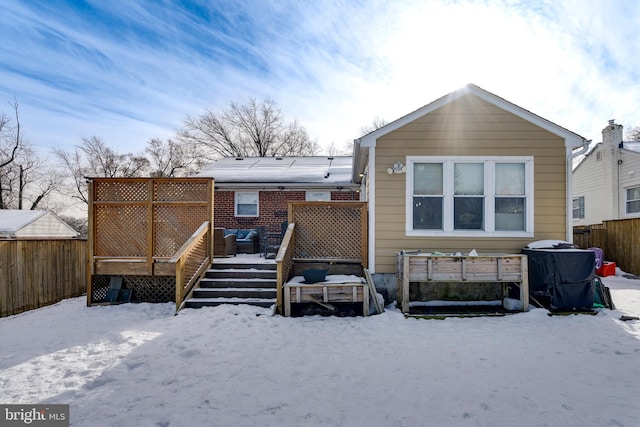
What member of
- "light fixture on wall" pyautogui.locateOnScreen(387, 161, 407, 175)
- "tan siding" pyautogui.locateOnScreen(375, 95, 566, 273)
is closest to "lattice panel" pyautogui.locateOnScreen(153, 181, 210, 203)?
"tan siding" pyautogui.locateOnScreen(375, 95, 566, 273)

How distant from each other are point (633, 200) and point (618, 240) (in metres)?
3.80

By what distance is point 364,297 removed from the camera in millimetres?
5469

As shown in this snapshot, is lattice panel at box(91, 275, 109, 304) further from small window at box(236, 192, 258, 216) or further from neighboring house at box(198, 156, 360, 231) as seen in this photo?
small window at box(236, 192, 258, 216)

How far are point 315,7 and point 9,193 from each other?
112 feet

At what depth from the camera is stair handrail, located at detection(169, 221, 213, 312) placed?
219 inches

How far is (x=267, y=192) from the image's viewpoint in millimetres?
12117

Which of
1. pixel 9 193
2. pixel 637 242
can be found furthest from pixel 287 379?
pixel 9 193

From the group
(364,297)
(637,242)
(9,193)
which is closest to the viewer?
(364,297)

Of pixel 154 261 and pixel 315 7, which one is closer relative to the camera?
pixel 154 261

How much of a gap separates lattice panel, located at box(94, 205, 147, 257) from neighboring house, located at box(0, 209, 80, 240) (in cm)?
1385

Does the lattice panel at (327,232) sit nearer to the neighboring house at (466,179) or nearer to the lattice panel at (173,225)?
the neighboring house at (466,179)

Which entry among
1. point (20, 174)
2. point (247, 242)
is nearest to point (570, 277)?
point (247, 242)

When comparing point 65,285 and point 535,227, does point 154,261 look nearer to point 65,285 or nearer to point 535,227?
point 65,285

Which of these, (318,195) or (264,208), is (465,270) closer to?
(318,195)
